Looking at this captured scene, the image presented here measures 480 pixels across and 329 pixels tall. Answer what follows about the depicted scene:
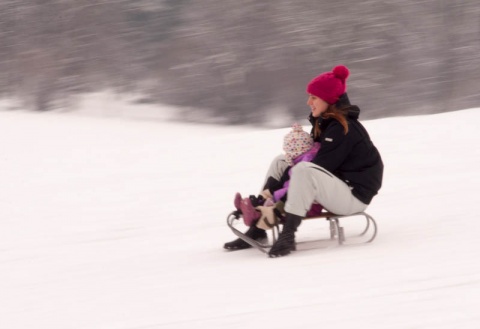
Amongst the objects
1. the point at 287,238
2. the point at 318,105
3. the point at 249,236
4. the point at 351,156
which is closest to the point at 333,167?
the point at 351,156

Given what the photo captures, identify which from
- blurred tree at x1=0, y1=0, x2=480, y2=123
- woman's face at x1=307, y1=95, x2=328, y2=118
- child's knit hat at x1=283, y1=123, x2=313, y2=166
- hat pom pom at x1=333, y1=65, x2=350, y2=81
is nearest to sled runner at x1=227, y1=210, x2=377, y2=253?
child's knit hat at x1=283, y1=123, x2=313, y2=166

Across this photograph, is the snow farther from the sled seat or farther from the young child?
the young child

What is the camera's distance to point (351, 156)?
516cm

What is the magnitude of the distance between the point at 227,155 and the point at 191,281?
4.15 metres

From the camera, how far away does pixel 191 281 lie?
475 centimetres

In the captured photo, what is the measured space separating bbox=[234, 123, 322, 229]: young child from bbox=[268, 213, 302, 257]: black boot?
0.38 ft

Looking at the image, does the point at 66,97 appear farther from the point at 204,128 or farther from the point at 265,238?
the point at 265,238

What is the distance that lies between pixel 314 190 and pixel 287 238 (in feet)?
1.07

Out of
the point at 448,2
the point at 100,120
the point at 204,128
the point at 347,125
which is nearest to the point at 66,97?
the point at 100,120

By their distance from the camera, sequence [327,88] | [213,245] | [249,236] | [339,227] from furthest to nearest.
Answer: [213,245] < [249,236] < [339,227] < [327,88]

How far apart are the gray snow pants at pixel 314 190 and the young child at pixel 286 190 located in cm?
17

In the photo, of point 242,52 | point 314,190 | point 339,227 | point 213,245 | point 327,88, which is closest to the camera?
point 314,190

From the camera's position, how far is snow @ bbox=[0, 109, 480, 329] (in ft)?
13.3

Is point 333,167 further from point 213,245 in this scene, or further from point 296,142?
Answer: point 213,245
